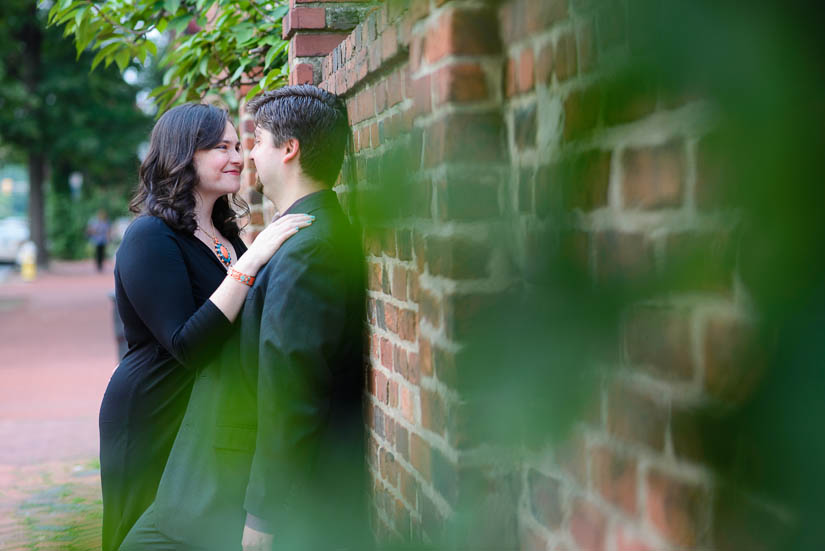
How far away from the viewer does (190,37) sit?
4629 mm

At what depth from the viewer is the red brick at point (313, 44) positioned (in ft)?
10.8

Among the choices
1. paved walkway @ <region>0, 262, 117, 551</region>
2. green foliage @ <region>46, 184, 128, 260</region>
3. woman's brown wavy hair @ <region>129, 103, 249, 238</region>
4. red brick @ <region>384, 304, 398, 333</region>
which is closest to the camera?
red brick @ <region>384, 304, 398, 333</region>

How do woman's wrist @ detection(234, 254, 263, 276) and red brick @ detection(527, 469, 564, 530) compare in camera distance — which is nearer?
red brick @ detection(527, 469, 564, 530)

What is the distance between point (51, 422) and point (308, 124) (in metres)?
6.56

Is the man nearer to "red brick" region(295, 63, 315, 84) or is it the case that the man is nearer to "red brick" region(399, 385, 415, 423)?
A: "red brick" region(399, 385, 415, 423)


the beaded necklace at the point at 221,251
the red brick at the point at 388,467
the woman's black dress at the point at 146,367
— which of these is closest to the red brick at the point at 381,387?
the red brick at the point at 388,467

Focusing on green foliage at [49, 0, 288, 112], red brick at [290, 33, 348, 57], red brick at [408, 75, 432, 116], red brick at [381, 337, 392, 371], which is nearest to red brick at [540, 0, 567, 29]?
red brick at [408, 75, 432, 116]

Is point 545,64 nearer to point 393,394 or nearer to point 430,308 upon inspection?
point 430,308

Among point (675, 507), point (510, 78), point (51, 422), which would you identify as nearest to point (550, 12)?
point (510, 78)

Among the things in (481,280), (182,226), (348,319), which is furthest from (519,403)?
(182,226)

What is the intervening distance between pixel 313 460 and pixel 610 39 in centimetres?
156

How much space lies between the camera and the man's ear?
2566mm

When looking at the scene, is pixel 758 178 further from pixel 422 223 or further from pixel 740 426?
pixel 422 223

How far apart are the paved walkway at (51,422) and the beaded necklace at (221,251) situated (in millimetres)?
2260
